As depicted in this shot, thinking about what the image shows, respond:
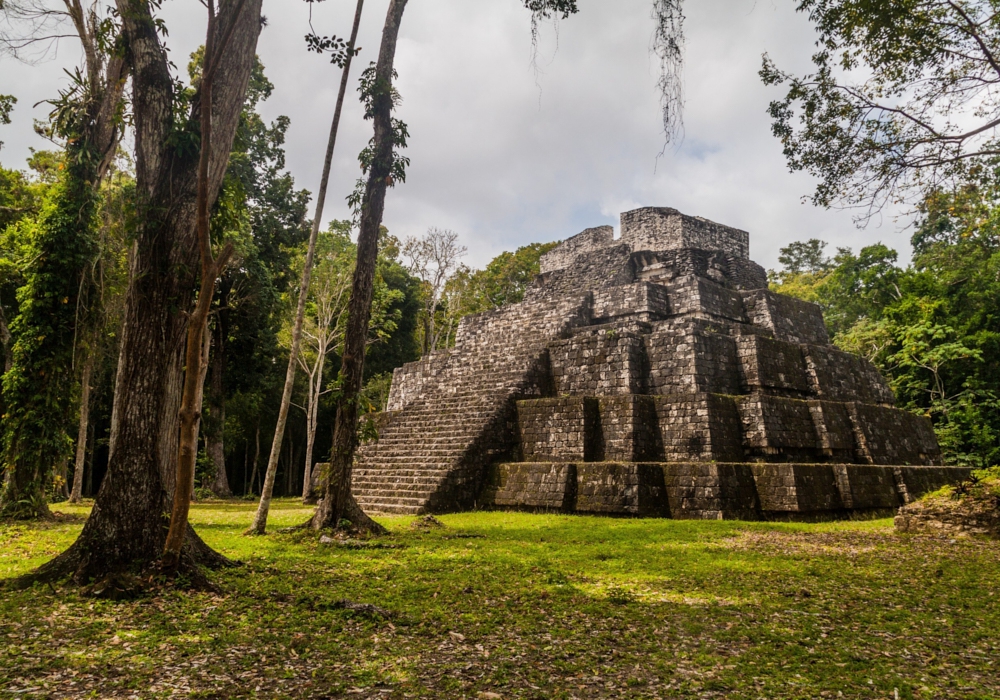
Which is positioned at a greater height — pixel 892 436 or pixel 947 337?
pixel 947 337

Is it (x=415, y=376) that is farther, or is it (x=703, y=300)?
(x=415, y=376)

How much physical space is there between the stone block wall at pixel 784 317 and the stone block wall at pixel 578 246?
216 inches

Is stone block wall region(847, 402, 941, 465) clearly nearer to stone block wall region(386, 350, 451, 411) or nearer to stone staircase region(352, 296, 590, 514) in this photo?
stone staircase region(352, 296, 590, 514)

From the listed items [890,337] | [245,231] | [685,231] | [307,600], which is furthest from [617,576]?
[890,337]

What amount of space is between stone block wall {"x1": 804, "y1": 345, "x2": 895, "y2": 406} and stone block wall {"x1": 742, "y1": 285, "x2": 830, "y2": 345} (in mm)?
1043

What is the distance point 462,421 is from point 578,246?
30.2 ft

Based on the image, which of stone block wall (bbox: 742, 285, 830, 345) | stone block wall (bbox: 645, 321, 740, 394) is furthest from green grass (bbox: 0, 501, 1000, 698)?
stone block wall (bbox: 742, 285, 830, 345)

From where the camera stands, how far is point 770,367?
12.6 metres

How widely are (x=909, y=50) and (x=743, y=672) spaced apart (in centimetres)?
780

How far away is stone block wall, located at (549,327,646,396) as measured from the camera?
12586mm

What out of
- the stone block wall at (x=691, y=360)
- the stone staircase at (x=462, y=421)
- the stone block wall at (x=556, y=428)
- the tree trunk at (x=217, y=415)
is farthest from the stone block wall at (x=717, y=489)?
the tree trunk at (x=217, y=415)

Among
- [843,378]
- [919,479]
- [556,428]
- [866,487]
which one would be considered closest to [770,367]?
[843,378]

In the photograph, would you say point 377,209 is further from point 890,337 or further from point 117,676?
point 890,337

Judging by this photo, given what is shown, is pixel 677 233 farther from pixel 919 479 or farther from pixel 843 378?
pixel 919 479
